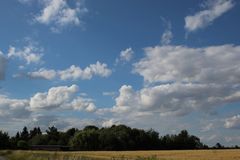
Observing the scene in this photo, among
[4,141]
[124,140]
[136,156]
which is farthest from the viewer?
[4,141]

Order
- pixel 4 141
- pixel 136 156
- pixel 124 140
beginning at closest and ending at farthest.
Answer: pixel 136 156
pixel 124 140
pixel 4 141

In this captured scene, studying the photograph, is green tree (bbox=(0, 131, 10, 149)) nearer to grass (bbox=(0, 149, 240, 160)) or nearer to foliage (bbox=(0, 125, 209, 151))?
foliage (bbox=(0, 125, 209, 151))

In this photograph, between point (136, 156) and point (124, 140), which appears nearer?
point (136, 156)

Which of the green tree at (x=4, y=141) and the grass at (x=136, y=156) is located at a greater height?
the green tree at (x=4, y=141)

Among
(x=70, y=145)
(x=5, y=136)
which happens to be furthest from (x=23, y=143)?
(x=70, y=145)

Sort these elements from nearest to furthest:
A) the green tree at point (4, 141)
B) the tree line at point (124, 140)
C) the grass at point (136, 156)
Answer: the grass at point (136, 156), the tree line at point (124, 140), the green tree at point (4, 141)

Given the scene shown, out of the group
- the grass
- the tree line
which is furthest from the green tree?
the grass

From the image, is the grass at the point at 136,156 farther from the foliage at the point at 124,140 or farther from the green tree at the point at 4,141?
the green tree at the point at 4,141

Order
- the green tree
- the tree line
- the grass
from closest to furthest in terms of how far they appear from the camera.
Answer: the grass, the tree line, the green tree

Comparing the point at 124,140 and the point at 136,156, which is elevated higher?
the point at 124,140

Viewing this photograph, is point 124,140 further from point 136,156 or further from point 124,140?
point 136,156

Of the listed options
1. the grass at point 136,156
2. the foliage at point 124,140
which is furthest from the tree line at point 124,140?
the grass at point 136,156

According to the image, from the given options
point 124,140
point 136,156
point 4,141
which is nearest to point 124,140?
point 124,140

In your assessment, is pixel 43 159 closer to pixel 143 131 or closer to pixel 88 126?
A: pixel 143 131
